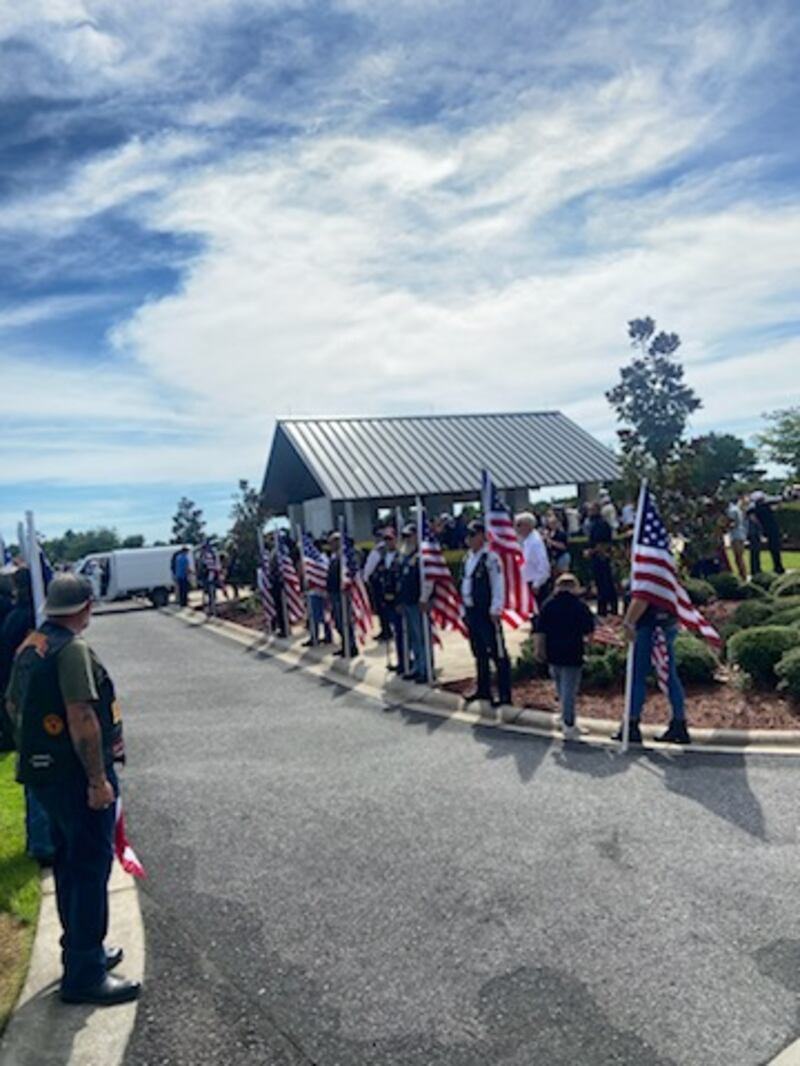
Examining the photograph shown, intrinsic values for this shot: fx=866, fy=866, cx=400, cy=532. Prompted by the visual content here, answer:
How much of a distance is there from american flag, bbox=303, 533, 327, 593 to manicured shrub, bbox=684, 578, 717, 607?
6068 mm

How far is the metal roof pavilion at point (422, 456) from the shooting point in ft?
103

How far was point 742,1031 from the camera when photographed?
142 inches

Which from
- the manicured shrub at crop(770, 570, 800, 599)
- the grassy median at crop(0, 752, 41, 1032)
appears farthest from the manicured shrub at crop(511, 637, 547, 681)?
the grassy median at crop(0, 752, 41, 1032)

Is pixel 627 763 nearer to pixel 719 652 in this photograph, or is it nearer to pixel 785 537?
pixel 719 652

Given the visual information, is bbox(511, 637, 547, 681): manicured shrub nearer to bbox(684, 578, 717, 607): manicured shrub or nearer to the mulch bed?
the mulch bed

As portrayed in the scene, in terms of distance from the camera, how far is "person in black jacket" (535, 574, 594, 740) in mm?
8227

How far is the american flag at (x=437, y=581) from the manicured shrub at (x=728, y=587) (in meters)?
5.75

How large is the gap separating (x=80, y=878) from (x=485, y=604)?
19.7 ft

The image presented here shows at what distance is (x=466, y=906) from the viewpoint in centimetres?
488

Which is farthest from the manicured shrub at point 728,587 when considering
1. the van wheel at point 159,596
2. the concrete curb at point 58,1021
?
the van wheel at point 159,596

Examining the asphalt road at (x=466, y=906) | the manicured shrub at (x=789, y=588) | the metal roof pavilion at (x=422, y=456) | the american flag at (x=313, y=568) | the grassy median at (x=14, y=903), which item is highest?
the metal roof pavilion at (x=422, y=456)

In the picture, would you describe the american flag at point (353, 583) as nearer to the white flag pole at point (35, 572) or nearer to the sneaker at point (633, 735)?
the sneaker at point (633, 735)

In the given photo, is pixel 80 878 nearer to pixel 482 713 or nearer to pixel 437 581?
pixel 482 713

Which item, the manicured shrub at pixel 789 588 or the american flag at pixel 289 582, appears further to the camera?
Answer: the american flag at pixel 289 582
